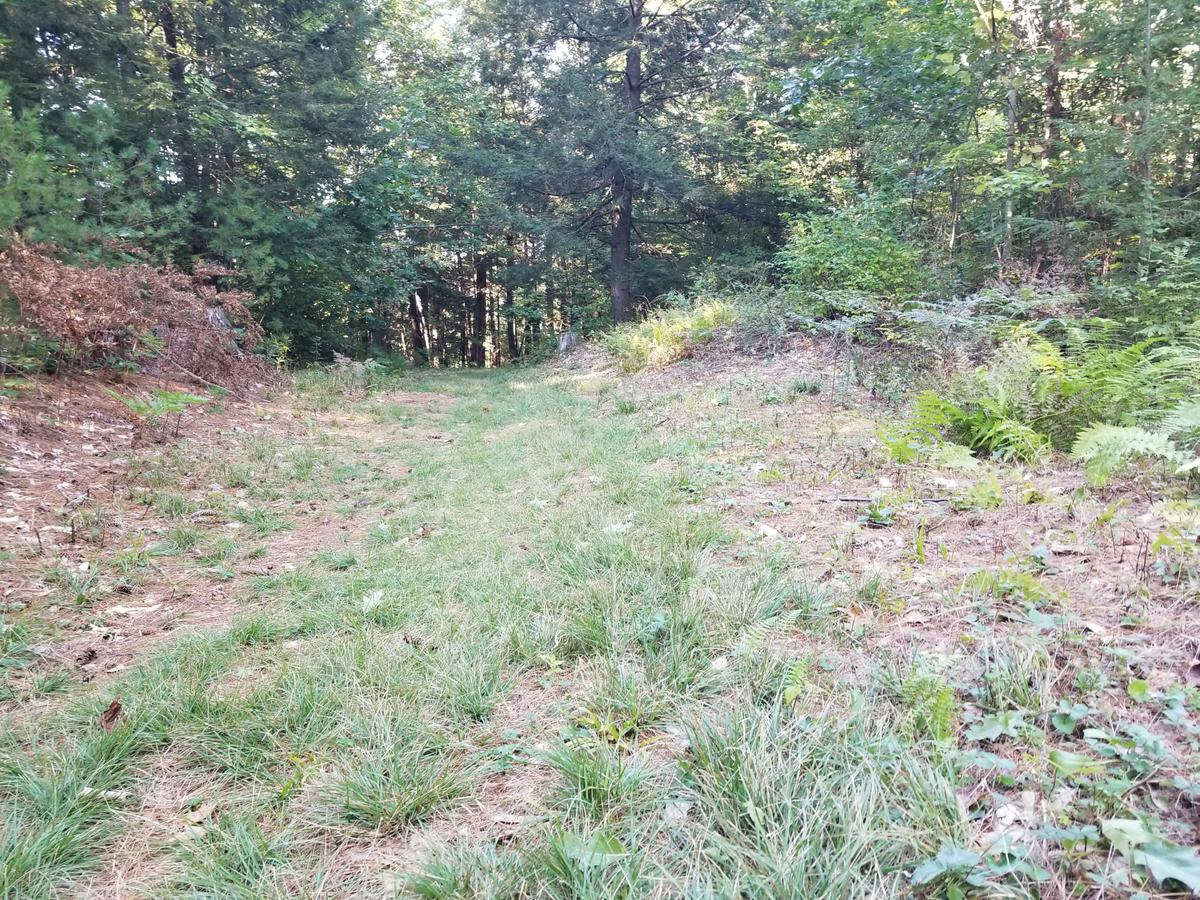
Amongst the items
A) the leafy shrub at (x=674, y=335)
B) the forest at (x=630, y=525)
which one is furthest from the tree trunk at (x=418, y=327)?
the leafy shrub at (x=674, y=335)

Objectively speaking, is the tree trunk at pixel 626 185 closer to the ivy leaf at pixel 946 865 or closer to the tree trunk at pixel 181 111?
the tree trunk at pixel 181 111

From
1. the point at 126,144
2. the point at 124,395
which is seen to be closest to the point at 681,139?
the point at 126,144

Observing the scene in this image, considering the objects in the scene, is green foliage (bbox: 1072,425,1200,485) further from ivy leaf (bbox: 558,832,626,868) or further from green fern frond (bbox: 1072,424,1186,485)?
ivy leaf (bbox: 558,832,626,868)

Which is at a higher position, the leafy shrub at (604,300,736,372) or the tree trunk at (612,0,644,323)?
the tree trunk at (612,0,644,323)

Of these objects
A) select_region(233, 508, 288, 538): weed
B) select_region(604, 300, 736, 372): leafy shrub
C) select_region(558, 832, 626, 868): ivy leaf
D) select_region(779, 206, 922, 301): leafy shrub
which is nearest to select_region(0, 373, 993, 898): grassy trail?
select_region(558, 832, 626, 868): ivy leaf

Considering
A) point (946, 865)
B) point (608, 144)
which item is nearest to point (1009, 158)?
point (608, 144)

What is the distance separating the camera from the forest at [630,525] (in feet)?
4.80

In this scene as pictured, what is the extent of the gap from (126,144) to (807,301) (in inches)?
440

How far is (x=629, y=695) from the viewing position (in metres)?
1.93

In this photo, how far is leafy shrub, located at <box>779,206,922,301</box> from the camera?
355 inches

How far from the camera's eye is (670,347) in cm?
1065

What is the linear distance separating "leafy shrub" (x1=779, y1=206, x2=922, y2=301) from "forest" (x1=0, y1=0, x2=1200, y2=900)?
0.29 ft

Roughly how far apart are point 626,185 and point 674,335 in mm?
6472

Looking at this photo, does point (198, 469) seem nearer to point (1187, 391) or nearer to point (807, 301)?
point (1187, 391)
